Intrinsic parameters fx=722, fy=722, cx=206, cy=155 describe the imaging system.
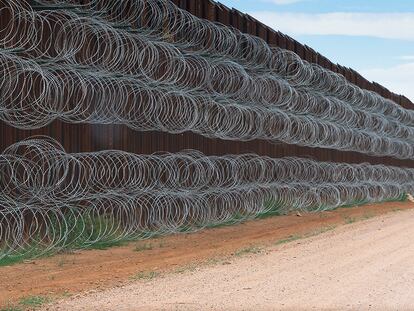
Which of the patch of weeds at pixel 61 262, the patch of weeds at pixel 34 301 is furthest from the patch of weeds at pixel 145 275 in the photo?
Answer: the patch of weeds at pixel 34 301

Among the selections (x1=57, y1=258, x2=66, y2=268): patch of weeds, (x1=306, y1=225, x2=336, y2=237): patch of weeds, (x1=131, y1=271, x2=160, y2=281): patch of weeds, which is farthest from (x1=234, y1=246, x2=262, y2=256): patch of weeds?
(x1=57, y1=258, x2=66, y2=268): patch of weeds

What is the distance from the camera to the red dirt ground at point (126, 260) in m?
8.56

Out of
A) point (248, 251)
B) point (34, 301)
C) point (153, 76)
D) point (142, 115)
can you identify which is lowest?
point (248, 251)

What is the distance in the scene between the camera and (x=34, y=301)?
7.48 metres

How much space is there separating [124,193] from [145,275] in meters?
4.21

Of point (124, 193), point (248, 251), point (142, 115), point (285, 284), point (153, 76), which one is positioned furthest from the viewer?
point (153, 76)

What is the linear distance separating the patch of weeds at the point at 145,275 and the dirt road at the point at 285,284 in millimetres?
27

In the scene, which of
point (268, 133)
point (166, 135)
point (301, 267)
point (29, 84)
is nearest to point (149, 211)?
point (166, 135)

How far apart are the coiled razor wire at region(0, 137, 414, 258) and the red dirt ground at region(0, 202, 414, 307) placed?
46cm

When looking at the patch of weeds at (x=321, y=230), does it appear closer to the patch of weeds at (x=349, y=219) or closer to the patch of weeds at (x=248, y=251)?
the patch of weeds at (x=349, y=219)

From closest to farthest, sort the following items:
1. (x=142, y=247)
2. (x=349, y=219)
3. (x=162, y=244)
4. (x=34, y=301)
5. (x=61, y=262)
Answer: (x=34, y=301), (x=61, y=262), (x=142, y=247), (x=162, y=244), (x=349, y=219)

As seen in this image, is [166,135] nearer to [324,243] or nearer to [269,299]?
[324,243]

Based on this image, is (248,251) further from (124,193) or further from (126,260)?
(124,193)

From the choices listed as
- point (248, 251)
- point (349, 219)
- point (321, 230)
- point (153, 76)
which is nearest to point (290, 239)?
point (321, 230)
